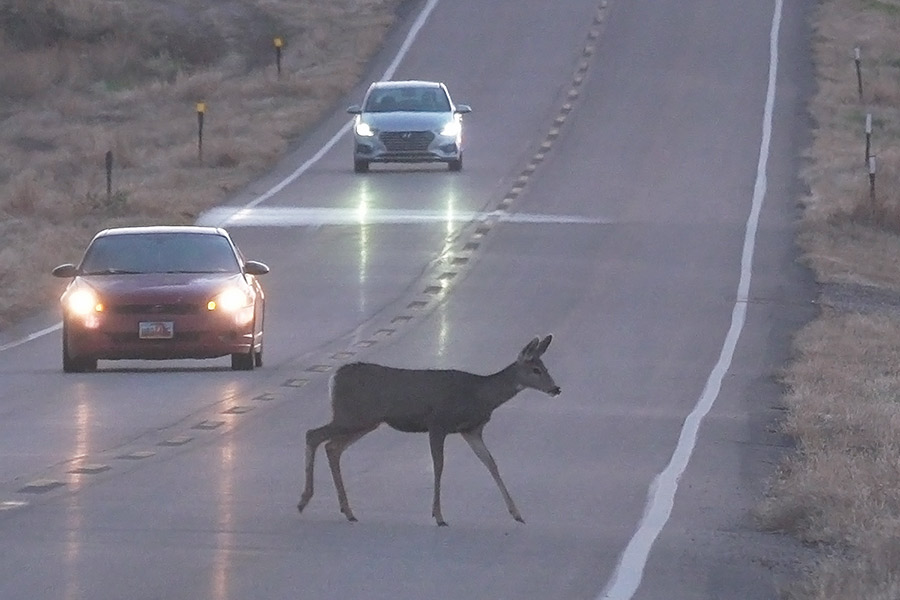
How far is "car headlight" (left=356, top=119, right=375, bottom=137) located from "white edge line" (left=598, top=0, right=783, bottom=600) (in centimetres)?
814

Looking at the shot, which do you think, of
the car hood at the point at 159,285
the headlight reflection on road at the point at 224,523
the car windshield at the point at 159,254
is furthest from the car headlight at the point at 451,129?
the headlight reflection on road at the point at 224,523

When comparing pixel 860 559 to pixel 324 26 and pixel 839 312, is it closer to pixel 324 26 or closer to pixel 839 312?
pixel 839 312

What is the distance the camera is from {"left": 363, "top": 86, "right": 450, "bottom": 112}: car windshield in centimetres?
3947

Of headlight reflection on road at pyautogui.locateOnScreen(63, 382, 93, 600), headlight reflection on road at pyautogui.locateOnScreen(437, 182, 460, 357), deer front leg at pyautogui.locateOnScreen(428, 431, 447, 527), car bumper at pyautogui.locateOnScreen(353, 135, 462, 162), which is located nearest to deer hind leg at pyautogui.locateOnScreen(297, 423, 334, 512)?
deer front leg at pyautogui.locateOnScreen(428, 431, 447, 527)

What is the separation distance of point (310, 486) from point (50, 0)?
152ft

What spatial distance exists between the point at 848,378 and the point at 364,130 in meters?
20.2

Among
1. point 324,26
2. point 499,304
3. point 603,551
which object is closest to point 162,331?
point 499,304

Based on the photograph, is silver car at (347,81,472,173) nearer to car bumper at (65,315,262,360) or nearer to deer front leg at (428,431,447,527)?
car bumper at (65,315,262,360)

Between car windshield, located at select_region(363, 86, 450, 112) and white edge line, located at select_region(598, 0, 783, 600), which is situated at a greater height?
car windshield, located at select_region(363, 86, 450, 112)

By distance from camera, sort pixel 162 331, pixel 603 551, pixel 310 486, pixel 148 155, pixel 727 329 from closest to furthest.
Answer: pixel 603 551
pixel 310 486
pixel 162 331
pixel 727 329
pixel 148 155

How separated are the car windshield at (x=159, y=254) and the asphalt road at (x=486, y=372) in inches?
37.7

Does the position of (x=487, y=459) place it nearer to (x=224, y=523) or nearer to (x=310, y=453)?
(x=310, y=453)

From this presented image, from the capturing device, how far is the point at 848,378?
61.9 feet

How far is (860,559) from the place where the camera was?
1038 cm
